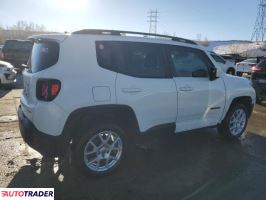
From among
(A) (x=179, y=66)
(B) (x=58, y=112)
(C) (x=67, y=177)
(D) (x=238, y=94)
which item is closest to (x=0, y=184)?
(C) (x=67, y=177)

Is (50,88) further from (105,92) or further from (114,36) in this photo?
(114,36)

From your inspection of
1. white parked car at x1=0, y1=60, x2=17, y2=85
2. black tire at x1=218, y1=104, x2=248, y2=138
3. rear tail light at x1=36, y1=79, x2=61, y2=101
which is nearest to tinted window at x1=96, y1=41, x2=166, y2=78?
rear tail light at x1=36, y1=79, x2=61, y2=101

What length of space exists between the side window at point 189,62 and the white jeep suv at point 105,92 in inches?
0.7

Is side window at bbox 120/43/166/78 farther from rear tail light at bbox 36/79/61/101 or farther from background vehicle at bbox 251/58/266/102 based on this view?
background vehicle at bbox 251/58/266/102

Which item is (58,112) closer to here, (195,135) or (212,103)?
(212,103)

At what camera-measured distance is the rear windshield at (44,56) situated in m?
3.65

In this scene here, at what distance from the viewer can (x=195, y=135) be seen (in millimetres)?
6117

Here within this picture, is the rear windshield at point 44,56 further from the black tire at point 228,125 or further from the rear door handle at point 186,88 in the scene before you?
the black tire at point 228,125

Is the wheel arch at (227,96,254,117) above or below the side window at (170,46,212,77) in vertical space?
below

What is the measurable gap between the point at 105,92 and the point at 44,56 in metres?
0.89

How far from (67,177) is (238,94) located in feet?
11.4

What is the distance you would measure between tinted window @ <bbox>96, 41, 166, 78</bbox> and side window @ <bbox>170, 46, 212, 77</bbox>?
0.91 ft

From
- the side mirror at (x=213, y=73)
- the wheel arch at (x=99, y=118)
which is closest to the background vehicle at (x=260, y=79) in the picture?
the side mirror at (x=213, y=73)

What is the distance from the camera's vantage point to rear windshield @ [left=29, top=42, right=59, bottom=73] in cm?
365
